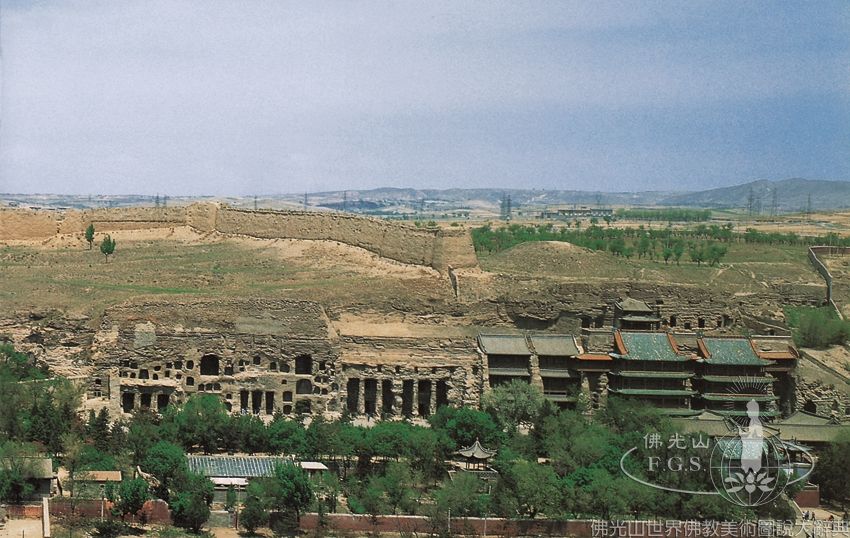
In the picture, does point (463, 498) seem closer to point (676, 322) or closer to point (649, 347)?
point (649, 347)

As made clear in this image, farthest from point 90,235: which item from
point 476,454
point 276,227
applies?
point 476,454

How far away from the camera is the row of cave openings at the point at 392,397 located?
53125 millimetres

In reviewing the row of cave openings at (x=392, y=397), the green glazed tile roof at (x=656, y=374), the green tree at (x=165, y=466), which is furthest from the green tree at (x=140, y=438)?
the green glazed tile roof at (x=656, y=374)

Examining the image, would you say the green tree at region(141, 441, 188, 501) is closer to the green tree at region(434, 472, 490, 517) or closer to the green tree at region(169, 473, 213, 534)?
the green tree at region(169, 473, 213, 534)

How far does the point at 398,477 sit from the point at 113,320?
1458 centimetres

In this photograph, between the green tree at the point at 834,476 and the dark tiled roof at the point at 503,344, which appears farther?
the dark tiled roof at the point at 503,344

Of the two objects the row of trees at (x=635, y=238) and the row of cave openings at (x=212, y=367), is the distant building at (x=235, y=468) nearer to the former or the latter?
the row of cave openings at (x=212, y=367)

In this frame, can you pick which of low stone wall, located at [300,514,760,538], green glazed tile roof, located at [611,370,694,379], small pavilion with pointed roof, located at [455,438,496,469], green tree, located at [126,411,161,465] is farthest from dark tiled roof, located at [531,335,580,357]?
green tree, located at [126,411,161,465]

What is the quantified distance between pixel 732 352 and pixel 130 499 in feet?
76.6

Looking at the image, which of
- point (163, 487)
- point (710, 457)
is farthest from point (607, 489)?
point (163, 487)

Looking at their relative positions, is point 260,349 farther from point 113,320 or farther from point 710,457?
point 710,457

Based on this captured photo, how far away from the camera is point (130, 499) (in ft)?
132

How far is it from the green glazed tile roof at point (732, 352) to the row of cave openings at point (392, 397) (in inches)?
376

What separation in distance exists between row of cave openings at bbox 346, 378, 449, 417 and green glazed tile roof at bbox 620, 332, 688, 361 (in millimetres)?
6687
